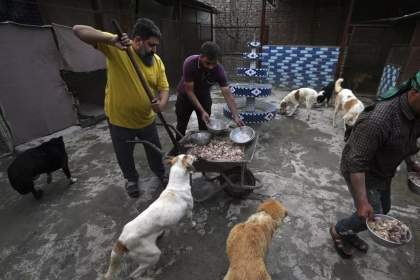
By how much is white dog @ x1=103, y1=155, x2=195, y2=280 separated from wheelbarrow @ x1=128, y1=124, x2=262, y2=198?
1.01 ft

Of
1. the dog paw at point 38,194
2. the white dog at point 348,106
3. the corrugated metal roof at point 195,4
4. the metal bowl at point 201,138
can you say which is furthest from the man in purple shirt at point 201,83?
the corrugated metal roof at point 195,4

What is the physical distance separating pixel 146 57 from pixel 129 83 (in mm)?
362

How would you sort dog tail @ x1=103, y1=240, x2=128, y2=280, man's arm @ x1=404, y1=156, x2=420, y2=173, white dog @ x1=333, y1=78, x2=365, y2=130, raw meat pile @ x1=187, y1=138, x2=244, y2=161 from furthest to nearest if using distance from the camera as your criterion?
white dog @ x1=333, y1=78, x2=365, y2=130
raw meat pile @ x1=187, y1=138, x2=244, y2=161
man's arm @ x1=404, y1=156, x2=420, y2=173
dog tail @ x1=103, y1=240, x2=128, y2=280

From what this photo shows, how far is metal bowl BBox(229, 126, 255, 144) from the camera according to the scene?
3.11 metres

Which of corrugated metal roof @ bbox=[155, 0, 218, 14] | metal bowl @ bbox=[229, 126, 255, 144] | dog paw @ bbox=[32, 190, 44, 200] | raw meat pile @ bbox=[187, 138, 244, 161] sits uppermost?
corrugated metal roof @ bbox=[155, 0, 218, 14]

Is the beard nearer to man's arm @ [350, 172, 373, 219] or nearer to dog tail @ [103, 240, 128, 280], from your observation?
→ dog tail @ [103, 240, 128, 280]

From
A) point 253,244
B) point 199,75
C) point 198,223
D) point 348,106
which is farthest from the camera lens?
point 348,106

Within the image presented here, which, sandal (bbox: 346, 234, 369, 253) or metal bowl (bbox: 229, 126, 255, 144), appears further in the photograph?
metal bowl (bbox: 229, 126, 255, 144)

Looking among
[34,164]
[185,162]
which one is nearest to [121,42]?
[185,162]

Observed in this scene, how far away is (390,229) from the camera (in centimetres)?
197

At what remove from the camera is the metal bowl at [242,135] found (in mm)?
3111

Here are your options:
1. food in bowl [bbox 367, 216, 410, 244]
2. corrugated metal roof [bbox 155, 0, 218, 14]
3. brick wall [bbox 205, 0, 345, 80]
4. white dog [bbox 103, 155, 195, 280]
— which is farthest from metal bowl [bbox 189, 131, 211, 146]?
brick wall [bbox 205, 0, 345, 80]

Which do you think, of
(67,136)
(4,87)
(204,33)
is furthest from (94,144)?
(204,33)

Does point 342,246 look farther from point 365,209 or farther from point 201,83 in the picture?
point 201,83
